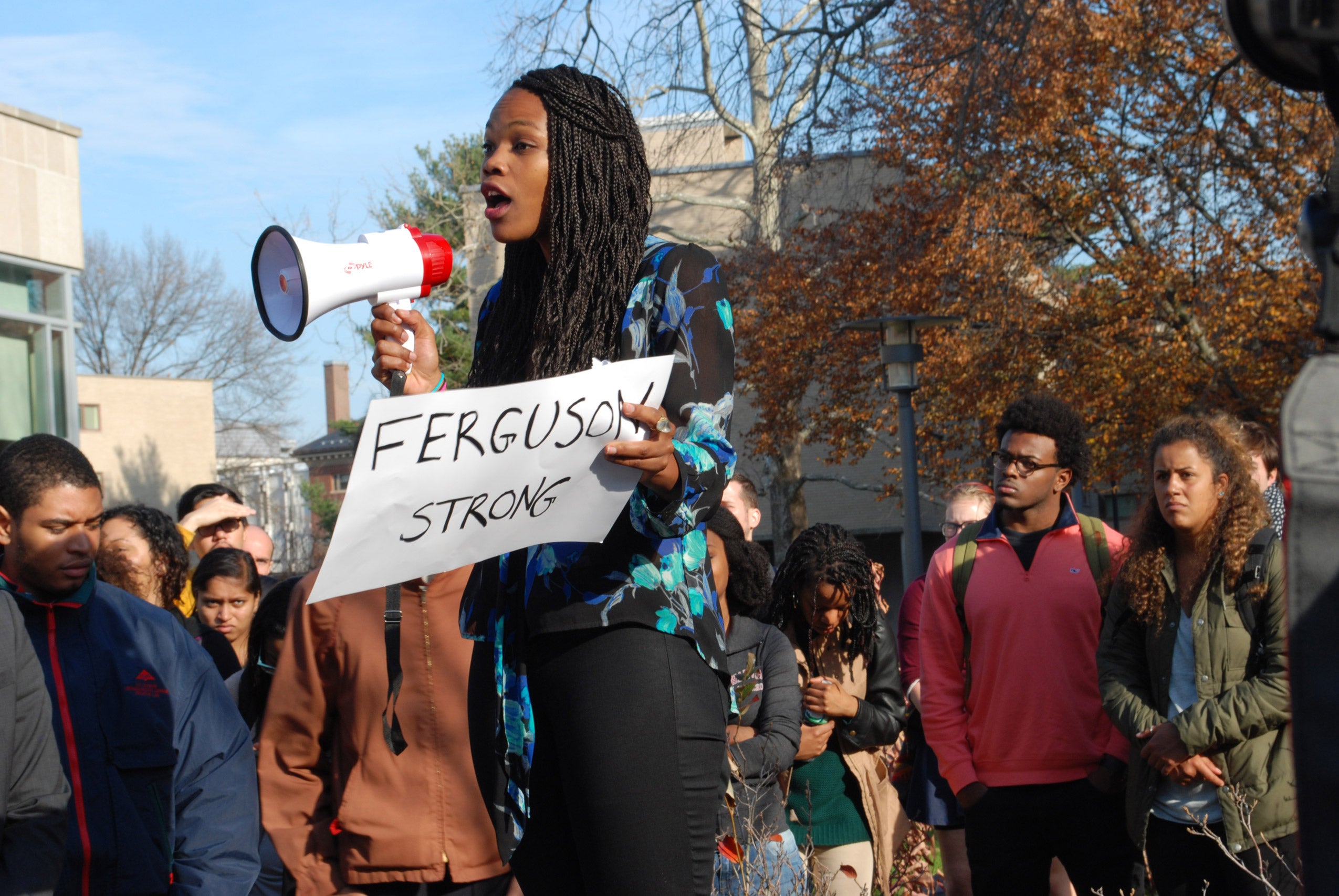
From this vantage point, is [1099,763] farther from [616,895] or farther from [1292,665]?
[1292,665]

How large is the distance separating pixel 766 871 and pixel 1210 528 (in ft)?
5.98

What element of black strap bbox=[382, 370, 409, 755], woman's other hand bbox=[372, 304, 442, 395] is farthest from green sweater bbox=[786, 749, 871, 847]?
woman's other hand bbox=[372, 304, 442, 395]

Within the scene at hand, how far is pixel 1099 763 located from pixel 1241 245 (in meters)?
14.4

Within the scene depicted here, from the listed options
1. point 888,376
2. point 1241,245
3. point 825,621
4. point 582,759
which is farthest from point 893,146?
point 582,759

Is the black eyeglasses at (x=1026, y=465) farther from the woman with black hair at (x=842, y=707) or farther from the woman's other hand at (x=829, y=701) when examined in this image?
the woman's other hand at (x=829, y=701)

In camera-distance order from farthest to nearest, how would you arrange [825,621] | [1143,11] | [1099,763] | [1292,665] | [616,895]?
[1143,11]
[825,621]
[1099,763]
[616,895]
[1292,665]

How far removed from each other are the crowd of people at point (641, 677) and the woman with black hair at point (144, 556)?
2 cm

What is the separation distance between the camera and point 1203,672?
12.7 ft

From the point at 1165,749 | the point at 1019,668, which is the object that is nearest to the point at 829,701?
the point at 1019,668

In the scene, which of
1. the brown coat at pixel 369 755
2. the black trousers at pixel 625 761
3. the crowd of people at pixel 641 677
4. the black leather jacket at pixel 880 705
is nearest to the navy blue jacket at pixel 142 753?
the crowd of people at pixel 641 677

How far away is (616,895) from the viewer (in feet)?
5.87

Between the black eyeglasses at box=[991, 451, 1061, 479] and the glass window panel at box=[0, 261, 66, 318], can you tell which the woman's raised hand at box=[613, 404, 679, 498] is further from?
the glass window panel at box=[0, 261, 66, 318]

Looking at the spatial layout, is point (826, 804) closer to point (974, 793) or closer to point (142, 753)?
point (974, 793)

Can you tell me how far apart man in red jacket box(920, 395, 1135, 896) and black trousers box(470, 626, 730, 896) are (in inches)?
104
